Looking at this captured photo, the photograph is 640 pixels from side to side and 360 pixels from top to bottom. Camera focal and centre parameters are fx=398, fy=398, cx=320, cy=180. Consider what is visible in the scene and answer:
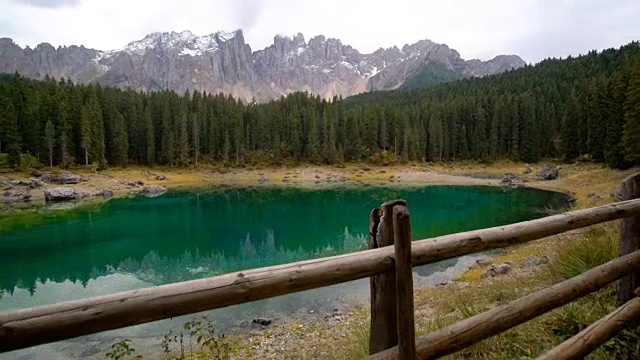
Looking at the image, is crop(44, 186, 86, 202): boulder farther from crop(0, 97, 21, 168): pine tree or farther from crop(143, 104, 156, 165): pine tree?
crop(143, 104, 156, 165): pine tree

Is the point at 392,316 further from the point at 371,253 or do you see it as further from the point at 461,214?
the point at 461,214

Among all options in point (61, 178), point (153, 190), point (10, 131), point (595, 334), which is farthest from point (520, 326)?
point (10, 131)

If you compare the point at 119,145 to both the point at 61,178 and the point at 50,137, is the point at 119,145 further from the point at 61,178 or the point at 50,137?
the point at 61,178

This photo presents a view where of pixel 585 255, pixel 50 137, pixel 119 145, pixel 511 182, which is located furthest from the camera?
pixel 119 145

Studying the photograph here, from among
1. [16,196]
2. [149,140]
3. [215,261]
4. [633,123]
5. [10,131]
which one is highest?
[10,131]

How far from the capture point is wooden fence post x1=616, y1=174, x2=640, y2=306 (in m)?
4.80

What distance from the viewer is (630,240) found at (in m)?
4.86

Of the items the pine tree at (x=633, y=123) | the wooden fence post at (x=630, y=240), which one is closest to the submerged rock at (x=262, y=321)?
the wooden fence post at (x=630, y=240)

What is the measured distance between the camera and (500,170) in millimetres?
88125

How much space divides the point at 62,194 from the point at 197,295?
2564 inches

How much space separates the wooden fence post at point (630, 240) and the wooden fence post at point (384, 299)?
145 inches

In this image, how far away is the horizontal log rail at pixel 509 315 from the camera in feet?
9.89

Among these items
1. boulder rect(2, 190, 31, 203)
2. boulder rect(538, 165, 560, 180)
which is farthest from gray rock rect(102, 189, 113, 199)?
boulder rect(538, 165, 560, 180)

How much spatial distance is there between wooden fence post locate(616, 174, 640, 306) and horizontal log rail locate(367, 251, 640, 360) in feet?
0.62
